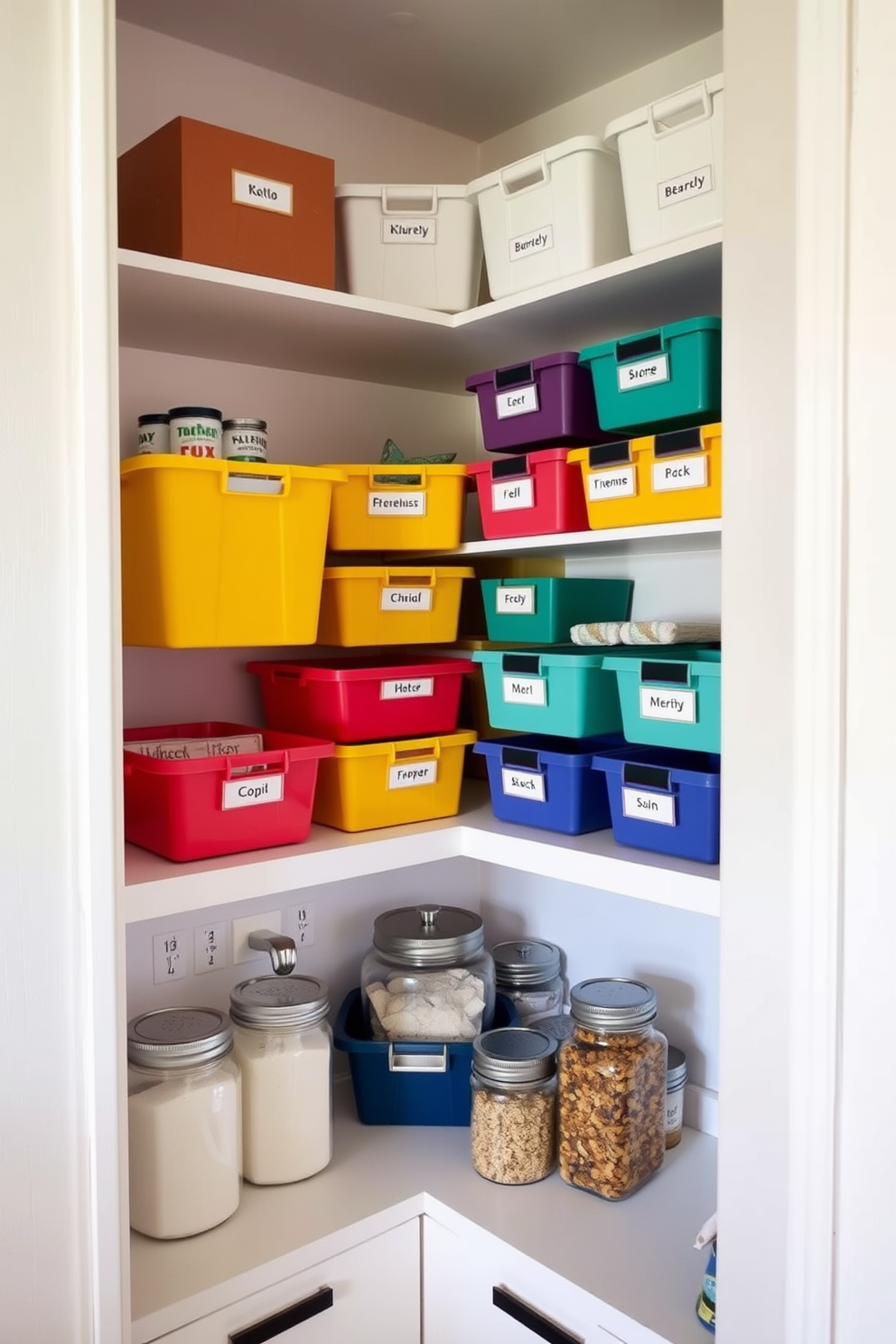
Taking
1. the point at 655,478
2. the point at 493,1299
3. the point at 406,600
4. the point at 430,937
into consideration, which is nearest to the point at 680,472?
the point at 655,478

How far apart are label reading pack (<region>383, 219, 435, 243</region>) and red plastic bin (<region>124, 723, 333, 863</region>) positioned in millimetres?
826

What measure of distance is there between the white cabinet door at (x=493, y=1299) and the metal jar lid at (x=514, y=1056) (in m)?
0.22

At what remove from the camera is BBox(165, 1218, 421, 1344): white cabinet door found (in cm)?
140

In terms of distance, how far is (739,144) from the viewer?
1144mm

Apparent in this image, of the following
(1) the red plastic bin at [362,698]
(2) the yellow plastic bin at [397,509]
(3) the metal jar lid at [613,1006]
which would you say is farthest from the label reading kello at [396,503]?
(3) the metal jar lid at [613,1006]

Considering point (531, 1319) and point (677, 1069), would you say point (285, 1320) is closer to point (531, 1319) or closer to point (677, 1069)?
point (531, 1319)

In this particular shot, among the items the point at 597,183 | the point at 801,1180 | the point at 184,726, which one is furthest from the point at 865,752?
the point at 184,726

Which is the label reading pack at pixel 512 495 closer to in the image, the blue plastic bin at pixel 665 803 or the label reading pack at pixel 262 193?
the blue plastic bin at pixel 665 803

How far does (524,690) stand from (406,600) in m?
0.25

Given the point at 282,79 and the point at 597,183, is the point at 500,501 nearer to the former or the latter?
the point at 597,183

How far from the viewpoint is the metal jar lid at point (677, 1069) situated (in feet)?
5.61

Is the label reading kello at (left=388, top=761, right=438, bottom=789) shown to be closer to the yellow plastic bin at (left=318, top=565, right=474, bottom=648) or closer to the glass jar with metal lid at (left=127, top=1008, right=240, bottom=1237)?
the yellow plastic bin at (left=318, top=565, right=474, bottom=648)

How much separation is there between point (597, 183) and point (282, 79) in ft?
2.31

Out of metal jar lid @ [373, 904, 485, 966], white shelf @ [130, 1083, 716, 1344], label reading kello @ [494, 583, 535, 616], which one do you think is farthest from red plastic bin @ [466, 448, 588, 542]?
Result: white shelf @ [130, 1083, 716, 1344]
